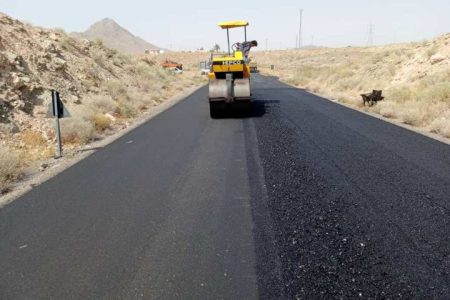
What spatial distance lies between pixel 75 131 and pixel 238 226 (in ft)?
28.4

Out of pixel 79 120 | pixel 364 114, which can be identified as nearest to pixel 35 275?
pixel 79 120

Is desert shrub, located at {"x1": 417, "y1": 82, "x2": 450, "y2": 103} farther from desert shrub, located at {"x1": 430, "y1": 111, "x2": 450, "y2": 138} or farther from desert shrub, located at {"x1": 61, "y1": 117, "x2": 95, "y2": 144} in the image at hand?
desert shrub, located at {"x1": 61, "y1": 117, "x2": 95, "y2": 144}

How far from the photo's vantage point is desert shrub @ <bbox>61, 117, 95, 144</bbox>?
13016 mm

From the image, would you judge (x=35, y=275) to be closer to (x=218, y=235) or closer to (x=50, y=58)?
(x=218, y=235)

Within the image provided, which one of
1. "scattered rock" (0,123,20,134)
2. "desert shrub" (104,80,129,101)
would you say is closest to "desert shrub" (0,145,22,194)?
"scattered rock" (0,123,20,134)

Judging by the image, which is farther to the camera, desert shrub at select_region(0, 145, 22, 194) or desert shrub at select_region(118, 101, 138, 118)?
desert shrub at select_region(118, 101, 138, 118)

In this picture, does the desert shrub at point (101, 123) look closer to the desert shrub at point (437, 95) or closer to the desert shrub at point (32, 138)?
the desert shrub at point (32, 138)

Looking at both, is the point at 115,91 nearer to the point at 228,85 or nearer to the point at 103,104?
the point at 103,104

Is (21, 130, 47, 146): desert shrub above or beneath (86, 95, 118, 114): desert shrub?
beneath

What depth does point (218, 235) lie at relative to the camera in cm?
573

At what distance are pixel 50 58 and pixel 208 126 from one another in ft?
33.7

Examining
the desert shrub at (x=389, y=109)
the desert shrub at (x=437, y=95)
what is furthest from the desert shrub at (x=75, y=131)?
the desert shrub at (x=437, y=95)

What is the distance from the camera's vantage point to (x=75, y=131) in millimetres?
13133

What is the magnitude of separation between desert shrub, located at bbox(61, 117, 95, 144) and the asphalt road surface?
2.32 m
